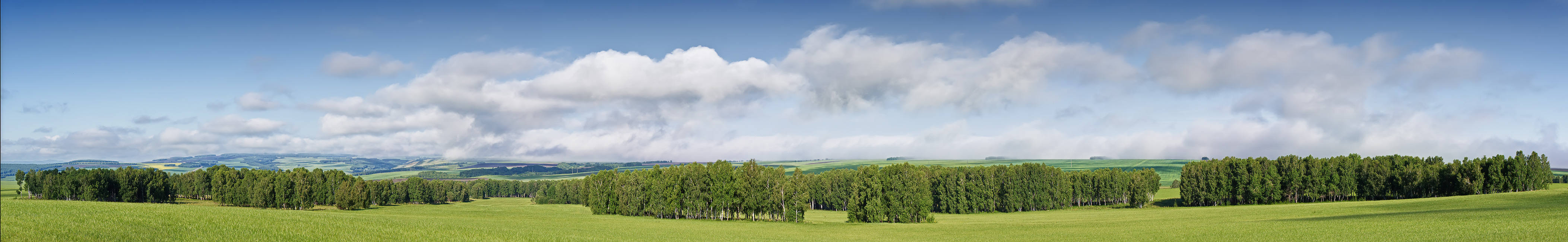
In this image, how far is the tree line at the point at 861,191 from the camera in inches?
3398

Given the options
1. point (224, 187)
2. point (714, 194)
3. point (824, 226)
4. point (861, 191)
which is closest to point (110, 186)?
point (224, 187)

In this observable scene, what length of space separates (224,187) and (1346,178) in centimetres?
21573

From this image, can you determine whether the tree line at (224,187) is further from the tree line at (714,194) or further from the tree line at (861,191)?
the tree line at (714,194)

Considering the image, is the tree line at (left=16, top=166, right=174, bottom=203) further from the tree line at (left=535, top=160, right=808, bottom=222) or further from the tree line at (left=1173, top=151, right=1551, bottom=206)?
the tree line at (left=1173, top=151, right=1551, bottom=206)

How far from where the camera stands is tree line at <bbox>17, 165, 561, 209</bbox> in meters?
130

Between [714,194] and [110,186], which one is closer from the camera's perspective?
[714,194]

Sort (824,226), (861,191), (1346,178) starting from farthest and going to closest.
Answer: (1346,178), (861,191), (824,226)

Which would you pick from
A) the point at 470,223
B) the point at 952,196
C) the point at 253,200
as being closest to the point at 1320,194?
the point at 952,196

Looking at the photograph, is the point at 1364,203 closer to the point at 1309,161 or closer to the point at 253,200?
the point at 1309,161

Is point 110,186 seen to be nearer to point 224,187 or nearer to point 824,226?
point 224,187

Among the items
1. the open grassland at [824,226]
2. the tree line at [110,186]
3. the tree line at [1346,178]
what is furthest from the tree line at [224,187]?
the tree line at [1346,178]

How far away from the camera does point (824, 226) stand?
254 feet

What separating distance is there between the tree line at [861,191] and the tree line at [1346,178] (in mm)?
11998

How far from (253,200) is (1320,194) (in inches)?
7735
